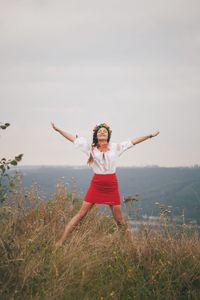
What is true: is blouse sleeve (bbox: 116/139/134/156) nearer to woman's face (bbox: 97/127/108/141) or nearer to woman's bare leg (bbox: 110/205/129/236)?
woman's face (bbox: 97/127/108/141)

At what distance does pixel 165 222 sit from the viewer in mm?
5719

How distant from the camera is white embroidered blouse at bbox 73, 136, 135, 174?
20.4 ft

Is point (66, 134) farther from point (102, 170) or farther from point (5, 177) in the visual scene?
point (5, 177)

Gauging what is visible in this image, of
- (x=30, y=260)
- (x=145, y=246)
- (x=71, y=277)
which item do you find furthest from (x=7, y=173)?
(x=145, y=246)

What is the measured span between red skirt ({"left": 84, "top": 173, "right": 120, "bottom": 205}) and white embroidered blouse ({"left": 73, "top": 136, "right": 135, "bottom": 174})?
0.39 ft

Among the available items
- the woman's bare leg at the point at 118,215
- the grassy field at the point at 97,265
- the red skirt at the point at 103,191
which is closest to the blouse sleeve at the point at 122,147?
the red skirt at the point at 103,191

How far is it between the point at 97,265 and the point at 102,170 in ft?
5.61

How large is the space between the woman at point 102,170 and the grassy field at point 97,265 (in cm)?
41

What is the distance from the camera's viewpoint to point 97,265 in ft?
15.9

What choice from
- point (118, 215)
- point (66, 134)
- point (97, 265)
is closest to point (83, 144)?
point (66, 134)

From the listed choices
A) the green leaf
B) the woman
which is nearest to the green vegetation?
the green leaf

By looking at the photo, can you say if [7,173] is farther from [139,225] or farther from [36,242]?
[139,225]

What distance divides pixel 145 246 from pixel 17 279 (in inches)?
67.9

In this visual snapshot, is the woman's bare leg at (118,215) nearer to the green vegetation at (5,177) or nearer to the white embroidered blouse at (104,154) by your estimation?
the white embroidered blouse at (104,154)
